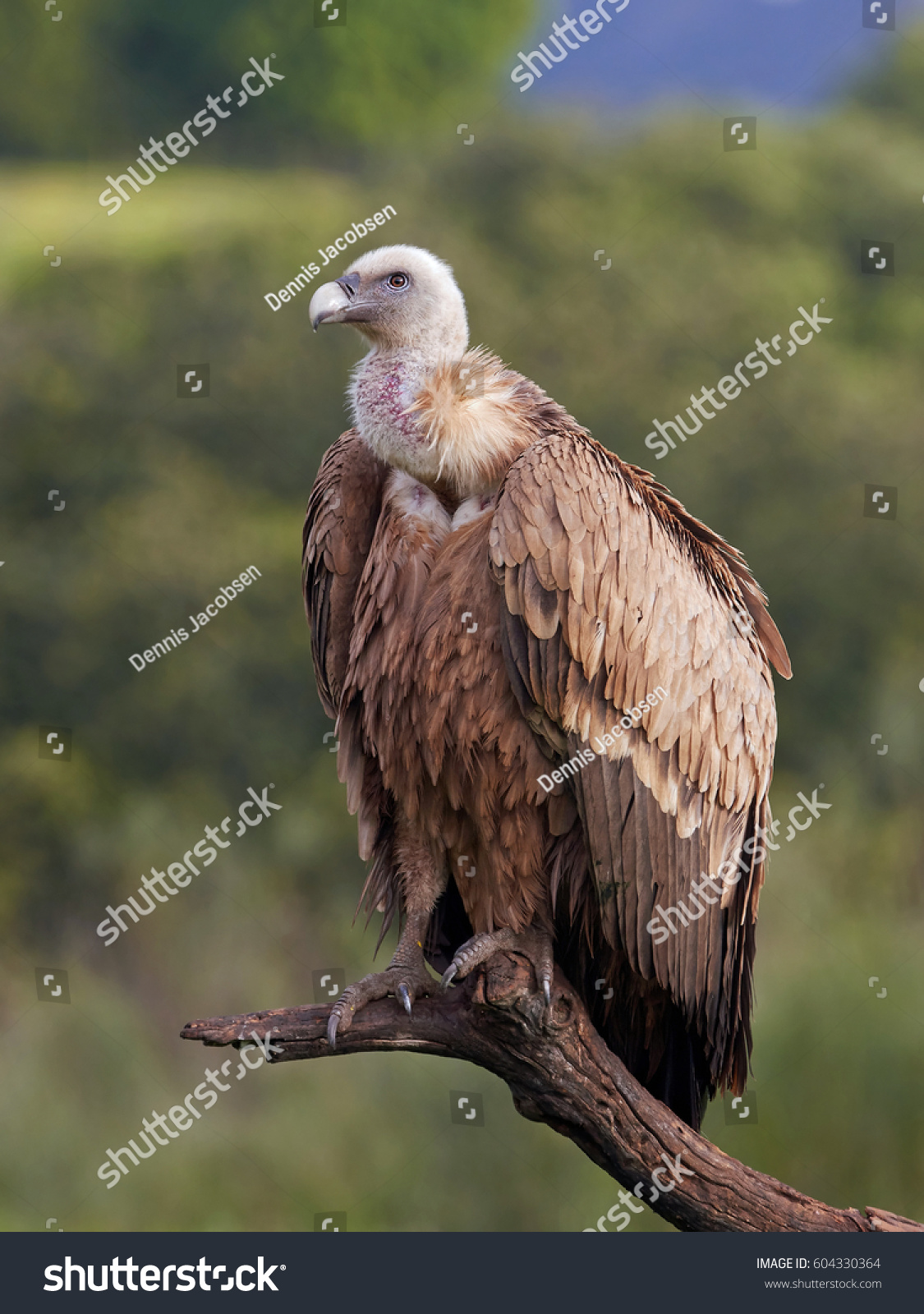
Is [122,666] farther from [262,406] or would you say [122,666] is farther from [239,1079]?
[239,1079]

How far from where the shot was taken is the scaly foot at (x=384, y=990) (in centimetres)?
301

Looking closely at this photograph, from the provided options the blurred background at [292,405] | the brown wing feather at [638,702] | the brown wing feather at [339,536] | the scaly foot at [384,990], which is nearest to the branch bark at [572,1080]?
the scaly foot at [384,990]

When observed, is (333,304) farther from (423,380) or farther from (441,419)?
(441,419)

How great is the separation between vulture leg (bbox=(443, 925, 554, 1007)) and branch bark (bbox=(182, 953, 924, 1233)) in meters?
0.03

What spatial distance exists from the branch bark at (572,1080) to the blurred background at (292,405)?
15.5 feet

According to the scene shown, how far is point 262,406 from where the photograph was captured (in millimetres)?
9305

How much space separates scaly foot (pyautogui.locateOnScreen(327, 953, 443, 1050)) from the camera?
301 cm

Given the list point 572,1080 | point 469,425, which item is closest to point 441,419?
point 469,425

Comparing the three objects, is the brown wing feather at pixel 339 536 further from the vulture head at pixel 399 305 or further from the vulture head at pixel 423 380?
the vulture head at pixel 399 305

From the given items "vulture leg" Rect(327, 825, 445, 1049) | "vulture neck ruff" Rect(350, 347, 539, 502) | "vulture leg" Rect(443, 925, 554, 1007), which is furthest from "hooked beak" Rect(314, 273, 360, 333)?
"vulture leg" Rect(443, 925, 554, 1007)

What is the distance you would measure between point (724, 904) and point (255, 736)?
21.3 feet

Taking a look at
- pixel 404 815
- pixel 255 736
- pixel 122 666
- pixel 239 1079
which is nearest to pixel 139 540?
pixel 122 666

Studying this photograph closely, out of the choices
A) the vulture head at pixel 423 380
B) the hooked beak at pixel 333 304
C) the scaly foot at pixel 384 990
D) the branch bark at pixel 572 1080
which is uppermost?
the hooked beak at pixel 333 304

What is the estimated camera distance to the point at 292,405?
9281 mm
